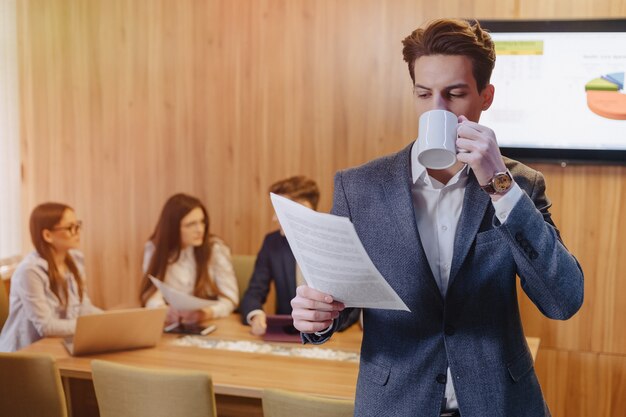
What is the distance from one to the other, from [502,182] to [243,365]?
5.83ft

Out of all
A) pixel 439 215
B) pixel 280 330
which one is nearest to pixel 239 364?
pixel 280 330

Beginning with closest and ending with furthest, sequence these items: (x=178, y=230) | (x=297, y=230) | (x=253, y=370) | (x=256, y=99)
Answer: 1. (x=297, y=230)
2. (x=253, y=370)
3. (x=178, y=230)
4. (x=256, y=99)

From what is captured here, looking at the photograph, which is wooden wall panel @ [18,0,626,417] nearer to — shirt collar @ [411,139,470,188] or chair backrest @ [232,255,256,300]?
chair backrest @ [232,255,256,300]

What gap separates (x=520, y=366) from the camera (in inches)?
59.5

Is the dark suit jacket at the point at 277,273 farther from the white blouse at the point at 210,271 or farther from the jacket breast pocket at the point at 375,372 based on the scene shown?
the jacket breast pocket at the point at 375,372

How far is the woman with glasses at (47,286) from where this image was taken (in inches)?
138

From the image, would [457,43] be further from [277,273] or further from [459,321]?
[277,273]

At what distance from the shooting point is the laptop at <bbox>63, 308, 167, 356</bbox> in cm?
296

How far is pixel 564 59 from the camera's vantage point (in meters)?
4.08

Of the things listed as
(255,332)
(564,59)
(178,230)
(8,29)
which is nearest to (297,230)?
(255,332)

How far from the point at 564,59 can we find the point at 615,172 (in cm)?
65

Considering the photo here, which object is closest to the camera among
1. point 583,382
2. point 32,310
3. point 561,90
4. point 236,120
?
point 32,310

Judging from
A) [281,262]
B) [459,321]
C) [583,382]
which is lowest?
[583,382]

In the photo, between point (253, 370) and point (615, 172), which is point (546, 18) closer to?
point (615, 172)
